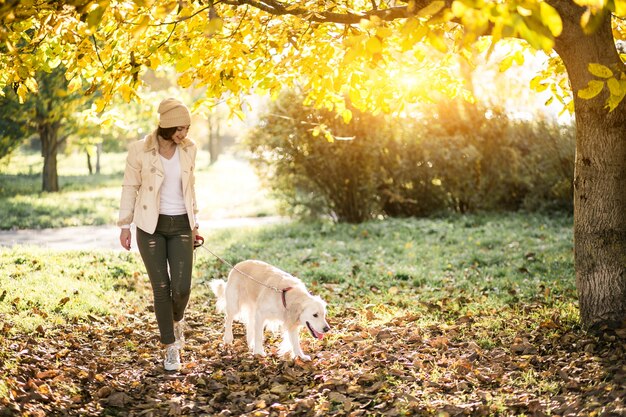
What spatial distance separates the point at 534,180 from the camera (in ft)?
51.3

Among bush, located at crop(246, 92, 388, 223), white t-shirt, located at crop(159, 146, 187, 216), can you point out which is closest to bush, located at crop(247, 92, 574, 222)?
bush, located at crop(246, 92, 388, 223)

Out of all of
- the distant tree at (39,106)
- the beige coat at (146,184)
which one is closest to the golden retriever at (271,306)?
the beige coat at (146,184)

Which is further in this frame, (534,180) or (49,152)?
(49,152)

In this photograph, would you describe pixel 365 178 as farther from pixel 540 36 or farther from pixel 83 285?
pixel 540 36

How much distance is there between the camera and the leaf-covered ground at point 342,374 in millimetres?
4574

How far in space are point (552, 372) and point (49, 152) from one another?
Answer: 19.8 meters

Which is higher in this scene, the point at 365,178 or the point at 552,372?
the point at 365,178

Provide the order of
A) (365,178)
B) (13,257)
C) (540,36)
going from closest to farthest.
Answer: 1. (540,36)
2. (13,257)
3. (365,178)

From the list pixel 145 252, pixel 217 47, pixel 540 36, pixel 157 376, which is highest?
pixel 217 47

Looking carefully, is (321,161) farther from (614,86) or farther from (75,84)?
(614,86)

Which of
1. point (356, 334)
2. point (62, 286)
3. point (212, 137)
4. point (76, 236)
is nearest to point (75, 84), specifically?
point (62, 286)

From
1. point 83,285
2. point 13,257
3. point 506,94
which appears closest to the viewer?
point 83,285

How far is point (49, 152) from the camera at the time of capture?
21.7 meters

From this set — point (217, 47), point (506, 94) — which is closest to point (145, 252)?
point (217, 47)
